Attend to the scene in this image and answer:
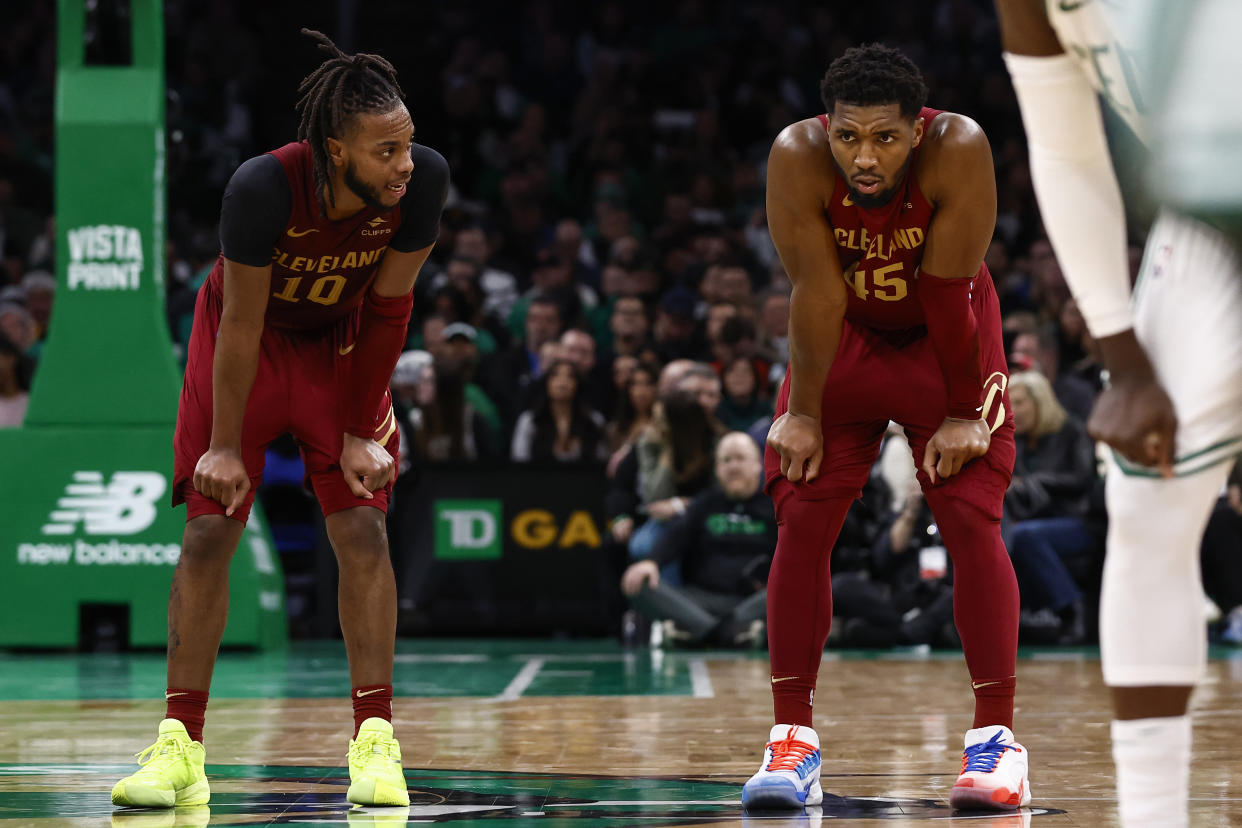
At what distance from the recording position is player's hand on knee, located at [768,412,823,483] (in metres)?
4.04

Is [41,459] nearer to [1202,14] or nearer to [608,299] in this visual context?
[608,299]

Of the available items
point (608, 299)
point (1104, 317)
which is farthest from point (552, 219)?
point (1104, 317)

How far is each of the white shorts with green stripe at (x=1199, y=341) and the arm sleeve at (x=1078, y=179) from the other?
73mm

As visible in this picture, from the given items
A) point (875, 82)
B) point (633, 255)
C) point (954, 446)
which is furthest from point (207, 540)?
point (633, 255)

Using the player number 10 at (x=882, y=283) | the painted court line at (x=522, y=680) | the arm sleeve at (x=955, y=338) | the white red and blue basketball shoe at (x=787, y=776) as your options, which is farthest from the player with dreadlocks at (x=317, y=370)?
the painted court line at (x=522, y=680)

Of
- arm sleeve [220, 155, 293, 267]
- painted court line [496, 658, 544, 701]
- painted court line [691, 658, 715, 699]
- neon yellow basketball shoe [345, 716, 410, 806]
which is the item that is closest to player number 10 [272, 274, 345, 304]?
arm sleeve [220, 155, 293, 267]

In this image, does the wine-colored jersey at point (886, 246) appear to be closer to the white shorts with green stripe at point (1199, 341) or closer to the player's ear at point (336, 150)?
the player's ear at point (336, 150)

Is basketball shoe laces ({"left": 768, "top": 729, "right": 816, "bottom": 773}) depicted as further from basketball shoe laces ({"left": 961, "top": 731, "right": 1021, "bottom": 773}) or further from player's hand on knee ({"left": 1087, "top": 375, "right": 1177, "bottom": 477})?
player's hand on knee ({"left": 1087, "top": 375, "right": 1177, "bottom": 477})

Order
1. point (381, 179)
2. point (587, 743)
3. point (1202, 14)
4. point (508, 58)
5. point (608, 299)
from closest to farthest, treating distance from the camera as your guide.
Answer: point (1202, 14) → point (381, 179) → point (587, 743) → point (608, 299) → point (508, 58)

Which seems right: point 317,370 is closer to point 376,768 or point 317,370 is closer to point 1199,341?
point 376,768

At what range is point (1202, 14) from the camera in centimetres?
224

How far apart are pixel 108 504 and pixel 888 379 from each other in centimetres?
573

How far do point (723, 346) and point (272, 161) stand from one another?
685 cm

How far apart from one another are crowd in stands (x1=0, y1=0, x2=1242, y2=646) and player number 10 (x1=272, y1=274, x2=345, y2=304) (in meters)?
5.15
